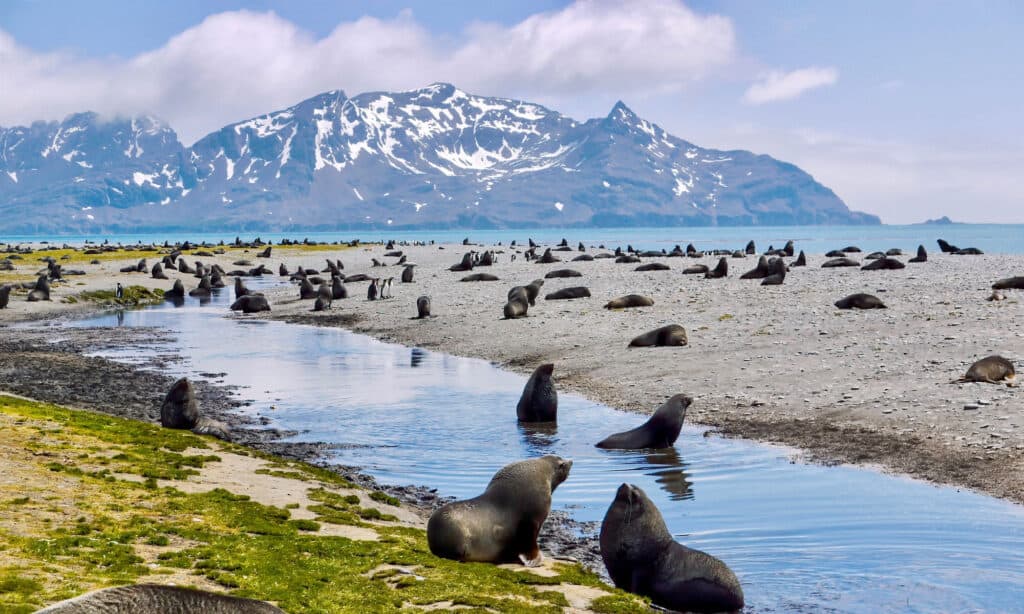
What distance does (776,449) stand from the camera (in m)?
14.5

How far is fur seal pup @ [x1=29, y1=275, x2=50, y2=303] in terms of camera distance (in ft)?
140

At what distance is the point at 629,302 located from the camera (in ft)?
101

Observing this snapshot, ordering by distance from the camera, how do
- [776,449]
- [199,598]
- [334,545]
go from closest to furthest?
[199,598]
[334,545]
[776,449]

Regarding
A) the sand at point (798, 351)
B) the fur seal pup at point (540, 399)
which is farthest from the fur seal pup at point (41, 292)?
the fur seal pup at point (540, 399)

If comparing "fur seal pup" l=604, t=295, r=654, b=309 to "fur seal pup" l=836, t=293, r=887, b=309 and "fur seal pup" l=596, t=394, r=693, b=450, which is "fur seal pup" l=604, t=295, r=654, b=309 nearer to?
"fur seal pup" l=836, t=293, r=887, b=309

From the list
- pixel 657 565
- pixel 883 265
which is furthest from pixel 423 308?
pixel 657 565

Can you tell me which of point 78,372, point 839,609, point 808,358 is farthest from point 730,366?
point 78,372

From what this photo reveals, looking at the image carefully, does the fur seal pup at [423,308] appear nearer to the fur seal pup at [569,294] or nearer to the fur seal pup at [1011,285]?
the fur seal pup at [569,294]

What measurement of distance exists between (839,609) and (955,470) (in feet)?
16.5

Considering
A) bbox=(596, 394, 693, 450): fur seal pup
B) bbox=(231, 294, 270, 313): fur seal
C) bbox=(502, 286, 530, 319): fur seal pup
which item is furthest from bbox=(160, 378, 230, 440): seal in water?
bbox=(231, 294, 270, 313): fur seal

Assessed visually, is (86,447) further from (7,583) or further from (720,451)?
(720,451)

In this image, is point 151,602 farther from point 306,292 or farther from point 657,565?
point 306,292

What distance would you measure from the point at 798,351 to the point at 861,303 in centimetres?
642

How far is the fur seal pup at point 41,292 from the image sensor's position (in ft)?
140
